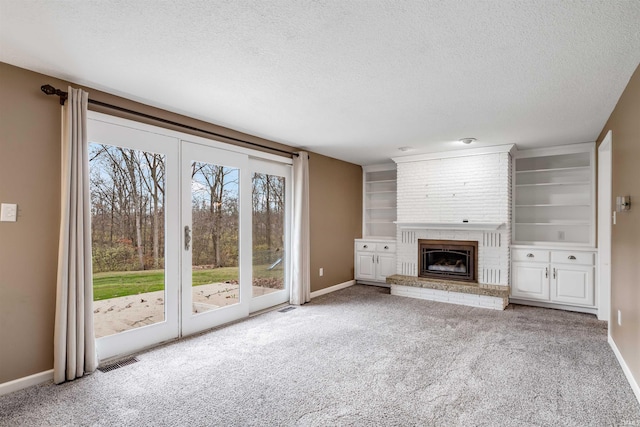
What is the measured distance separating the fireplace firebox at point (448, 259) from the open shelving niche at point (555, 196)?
2.56 ft

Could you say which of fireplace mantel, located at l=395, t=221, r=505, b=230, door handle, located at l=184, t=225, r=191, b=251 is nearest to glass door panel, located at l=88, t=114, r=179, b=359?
door handle, located at l=184, t=225, r=191, b=251

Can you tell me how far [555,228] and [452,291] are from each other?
1.91 m

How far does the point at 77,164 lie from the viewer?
277cm

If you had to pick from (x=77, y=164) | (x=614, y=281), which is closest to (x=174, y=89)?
(x=77, y=164)

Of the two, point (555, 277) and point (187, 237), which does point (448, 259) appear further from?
point (187, 237)

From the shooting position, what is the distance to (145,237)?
3393 millimetres

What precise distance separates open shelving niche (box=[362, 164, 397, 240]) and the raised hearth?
133 cm

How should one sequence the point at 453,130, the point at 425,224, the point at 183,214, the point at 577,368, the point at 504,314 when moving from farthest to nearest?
1. the point at 425,224
2. the point at 504,314
3. the point at 453,130
4. the point at 183,214
5. the point at 577,368

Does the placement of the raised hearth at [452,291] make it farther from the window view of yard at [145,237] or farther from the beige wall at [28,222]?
the beige wall at [28,222]

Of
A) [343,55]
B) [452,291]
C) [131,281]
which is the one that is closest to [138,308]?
[131,281]

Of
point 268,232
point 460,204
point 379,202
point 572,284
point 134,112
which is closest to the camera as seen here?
point 134,112

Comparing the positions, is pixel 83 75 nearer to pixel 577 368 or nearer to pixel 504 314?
pixel 577 368

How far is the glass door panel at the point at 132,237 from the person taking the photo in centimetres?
306

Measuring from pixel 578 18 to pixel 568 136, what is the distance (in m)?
3.19
